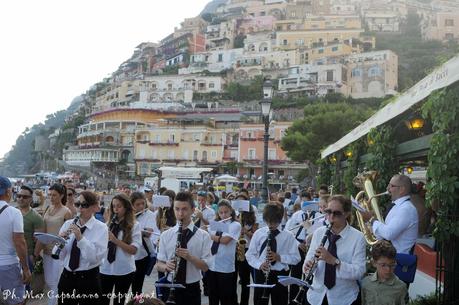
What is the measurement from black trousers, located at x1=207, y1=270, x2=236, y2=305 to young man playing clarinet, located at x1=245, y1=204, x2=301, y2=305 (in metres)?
0.78

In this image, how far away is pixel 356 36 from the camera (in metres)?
97.9

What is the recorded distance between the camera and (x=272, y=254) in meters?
6.00

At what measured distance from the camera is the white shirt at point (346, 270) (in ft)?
15.0

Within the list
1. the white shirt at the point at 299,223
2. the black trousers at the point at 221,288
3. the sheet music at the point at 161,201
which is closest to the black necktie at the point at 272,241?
the black trousers at the point at 221,288

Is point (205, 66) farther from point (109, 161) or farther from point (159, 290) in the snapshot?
point (159, 290)

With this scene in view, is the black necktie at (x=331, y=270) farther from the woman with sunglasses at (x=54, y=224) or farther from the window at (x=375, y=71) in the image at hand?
the window at (x=375, y=71)

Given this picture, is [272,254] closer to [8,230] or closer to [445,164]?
[445,164]

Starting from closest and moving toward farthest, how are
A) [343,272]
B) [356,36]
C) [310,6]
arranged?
[343,272], [356,36], [310,6]

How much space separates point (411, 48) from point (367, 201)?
99.6 metres

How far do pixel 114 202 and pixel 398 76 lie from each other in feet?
285

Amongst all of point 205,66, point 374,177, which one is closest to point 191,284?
point 374,177

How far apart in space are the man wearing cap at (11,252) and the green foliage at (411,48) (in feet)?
265

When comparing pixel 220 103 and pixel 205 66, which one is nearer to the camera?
pixel 220 103

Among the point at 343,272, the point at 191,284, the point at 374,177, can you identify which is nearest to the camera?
the point at 343,272
